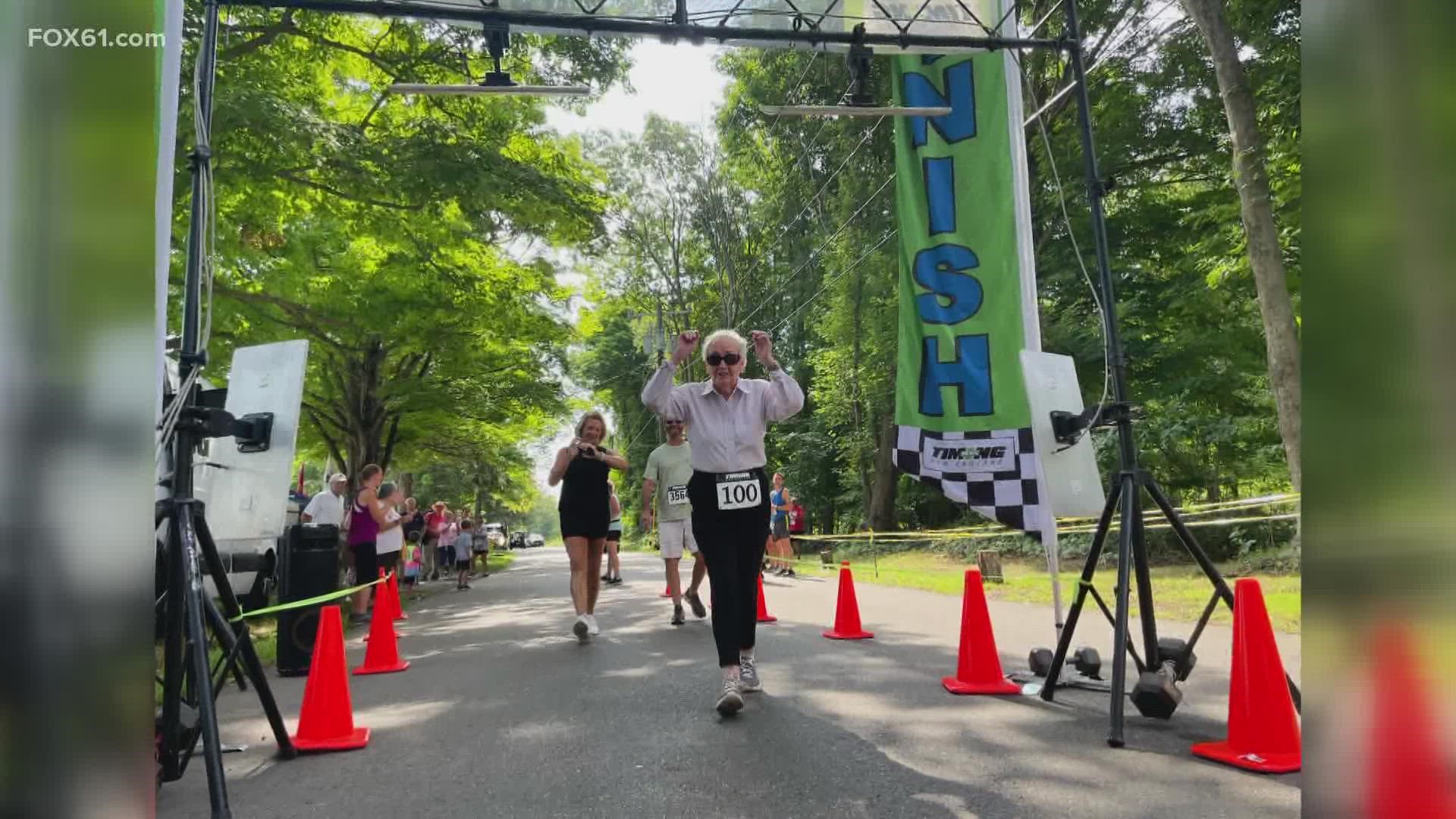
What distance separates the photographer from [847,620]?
7242 mm

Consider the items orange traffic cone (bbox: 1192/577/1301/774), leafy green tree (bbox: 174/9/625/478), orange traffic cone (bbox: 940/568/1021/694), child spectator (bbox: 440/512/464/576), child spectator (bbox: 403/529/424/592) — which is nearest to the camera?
orange traffic cone (bbox: 1192/577/1301/774)

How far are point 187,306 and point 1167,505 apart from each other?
4656mm

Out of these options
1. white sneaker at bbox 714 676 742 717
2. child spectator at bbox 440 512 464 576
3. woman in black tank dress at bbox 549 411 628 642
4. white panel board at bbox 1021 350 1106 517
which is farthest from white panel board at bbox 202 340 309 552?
child spectator at bbox 440 512 464 576

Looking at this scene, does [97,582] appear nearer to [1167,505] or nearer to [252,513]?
[252,513]

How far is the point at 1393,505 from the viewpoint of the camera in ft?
1.97

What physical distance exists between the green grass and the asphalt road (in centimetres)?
102

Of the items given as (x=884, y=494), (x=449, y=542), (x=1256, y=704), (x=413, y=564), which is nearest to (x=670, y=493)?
(x=1256, y=704)

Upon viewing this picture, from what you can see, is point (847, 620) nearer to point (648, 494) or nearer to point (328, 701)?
point (648, 494)

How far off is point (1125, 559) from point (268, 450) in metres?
4.05

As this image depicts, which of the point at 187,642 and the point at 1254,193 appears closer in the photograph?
the point at 187,642

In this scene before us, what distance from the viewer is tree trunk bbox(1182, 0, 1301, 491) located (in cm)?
1012

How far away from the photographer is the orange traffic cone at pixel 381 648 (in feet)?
21.9

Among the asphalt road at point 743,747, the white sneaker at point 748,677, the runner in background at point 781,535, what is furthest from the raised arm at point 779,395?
the runner in background at point 781,535

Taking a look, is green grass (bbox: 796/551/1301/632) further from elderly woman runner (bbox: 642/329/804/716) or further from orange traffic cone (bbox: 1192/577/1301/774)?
elderly woman runner (bbox: 642/329/804/716)
